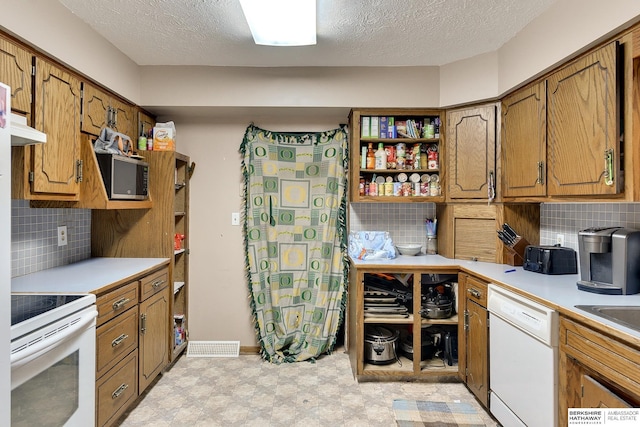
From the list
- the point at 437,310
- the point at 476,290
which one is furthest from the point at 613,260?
the point at 437,310

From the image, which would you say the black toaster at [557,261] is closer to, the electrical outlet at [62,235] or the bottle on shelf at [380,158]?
the bottle on shelf at [380,158]

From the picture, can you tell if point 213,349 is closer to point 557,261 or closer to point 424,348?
point 424,348

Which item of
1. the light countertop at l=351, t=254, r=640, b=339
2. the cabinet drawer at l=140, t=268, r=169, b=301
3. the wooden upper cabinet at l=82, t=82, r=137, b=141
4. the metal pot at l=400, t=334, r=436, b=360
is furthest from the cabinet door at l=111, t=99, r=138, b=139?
the metal pot at l=400, t=334, r=436, b=360

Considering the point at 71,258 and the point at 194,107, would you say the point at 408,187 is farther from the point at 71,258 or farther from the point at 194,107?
the point at 71,258

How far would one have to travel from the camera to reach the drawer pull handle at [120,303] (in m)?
1.87

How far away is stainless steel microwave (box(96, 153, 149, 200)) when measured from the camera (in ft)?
6.96

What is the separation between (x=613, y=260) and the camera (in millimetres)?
1625

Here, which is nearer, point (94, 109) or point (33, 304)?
point (33, 304)

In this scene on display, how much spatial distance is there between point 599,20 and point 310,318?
2.60m

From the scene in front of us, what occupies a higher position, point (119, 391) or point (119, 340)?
point (119, 340)

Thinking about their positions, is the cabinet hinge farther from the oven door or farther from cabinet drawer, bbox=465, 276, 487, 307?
cabinet drawer, bbox=465, 276, 487, 307

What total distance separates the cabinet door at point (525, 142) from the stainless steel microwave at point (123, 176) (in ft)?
8.30

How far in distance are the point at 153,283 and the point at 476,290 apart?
2.10 meters

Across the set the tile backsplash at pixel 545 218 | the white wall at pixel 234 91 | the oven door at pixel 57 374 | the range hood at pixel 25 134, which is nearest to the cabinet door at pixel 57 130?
the white wall at pixel 234 91
